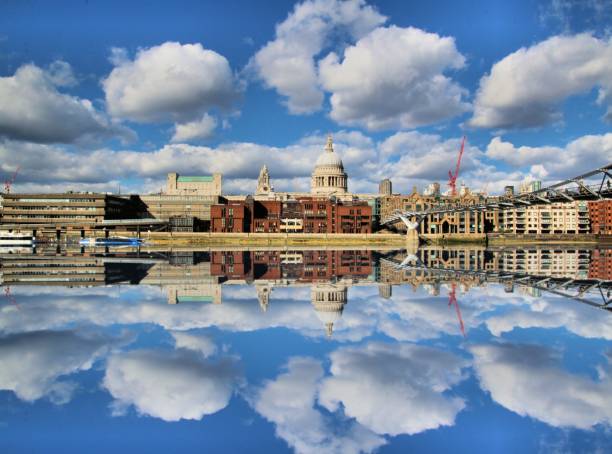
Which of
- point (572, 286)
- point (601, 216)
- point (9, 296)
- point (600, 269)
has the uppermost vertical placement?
point (601, 216)

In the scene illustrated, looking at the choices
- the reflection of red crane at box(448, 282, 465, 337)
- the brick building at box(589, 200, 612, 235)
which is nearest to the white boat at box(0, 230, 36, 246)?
the reflection of red crane at box(448, 282, 465, 337)

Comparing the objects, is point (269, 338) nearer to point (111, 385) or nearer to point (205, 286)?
point (111, 385)

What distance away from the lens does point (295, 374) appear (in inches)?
447

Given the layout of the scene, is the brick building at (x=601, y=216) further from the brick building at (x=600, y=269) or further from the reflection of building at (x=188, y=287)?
the reflection of building at (x=188, y=287)

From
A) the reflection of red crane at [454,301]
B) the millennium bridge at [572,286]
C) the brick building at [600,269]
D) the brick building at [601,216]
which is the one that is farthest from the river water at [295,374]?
the brick building at [601,216]

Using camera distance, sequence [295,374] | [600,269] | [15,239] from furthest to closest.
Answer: [15,239], [600,269], [295,374]

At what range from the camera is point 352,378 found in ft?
36.5

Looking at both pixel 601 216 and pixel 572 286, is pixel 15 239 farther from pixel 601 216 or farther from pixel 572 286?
pixel 601 216

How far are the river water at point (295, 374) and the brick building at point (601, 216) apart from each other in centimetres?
17738

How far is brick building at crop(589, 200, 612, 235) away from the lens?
17662 cm

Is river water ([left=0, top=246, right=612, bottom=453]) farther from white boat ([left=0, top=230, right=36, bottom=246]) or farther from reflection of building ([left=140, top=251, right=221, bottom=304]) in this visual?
white boat ([left=0, top=230, right=36, bottom=246])

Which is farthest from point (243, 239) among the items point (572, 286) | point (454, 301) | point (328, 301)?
point (328, 301)

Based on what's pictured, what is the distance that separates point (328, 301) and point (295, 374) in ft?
34.8

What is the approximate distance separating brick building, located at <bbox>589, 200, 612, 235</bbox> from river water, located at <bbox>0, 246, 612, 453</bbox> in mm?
177381
